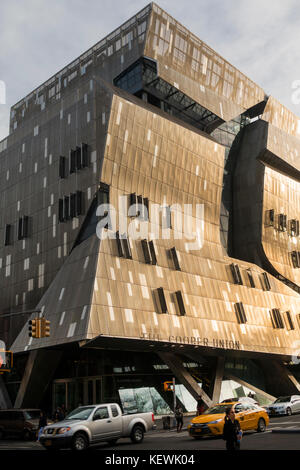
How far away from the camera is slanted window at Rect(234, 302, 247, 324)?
157 feet

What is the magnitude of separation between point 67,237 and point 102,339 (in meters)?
11.8

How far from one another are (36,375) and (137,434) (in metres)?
20.8

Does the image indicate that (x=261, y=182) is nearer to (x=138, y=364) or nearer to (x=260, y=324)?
(x=260, y=324)

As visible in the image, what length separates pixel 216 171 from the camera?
175 ft

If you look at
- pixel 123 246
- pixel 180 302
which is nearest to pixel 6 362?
pixel 123 246

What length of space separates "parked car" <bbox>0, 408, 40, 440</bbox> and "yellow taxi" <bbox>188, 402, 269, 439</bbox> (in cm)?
1228

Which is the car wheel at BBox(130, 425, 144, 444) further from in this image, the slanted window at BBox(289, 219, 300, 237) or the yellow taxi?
the slanted window at BBox(289, 219, 300, 237)

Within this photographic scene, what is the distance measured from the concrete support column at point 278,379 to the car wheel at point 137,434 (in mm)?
32761

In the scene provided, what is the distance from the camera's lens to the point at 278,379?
53.9 m

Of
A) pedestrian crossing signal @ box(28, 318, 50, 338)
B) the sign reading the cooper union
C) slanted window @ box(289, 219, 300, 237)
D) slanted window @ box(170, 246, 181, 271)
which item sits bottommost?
the sign reading the cooper union

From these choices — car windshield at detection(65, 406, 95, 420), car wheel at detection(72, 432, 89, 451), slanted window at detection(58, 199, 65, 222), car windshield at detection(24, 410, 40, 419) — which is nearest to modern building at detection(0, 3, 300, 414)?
slanted window at detection(58, 199, 65, 222)

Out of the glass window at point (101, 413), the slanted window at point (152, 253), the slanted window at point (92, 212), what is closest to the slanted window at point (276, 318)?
the slanted window at point (152, 253)

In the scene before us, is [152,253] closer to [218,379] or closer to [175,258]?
[175,258]

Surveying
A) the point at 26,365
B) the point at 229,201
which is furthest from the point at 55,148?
the point at 229,201
